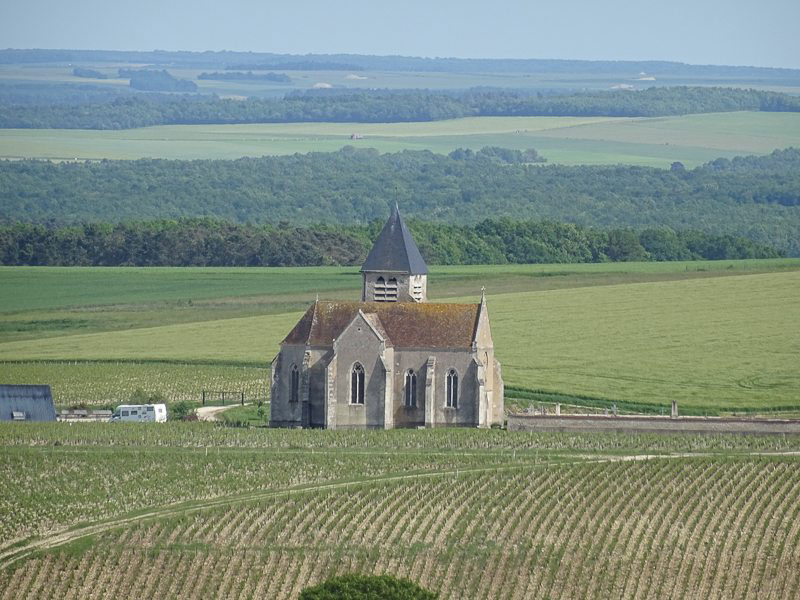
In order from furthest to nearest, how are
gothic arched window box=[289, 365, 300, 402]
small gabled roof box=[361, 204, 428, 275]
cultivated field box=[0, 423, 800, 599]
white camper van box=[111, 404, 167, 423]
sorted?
1. small gabled roof box=[361, 204, 428, 275]
2. white camper van box=[111, 404, 167, 423]
3. gothic arched window box=[289, 365, 300, 402]
4. cultivated field box=[0, 423, 800, 599]

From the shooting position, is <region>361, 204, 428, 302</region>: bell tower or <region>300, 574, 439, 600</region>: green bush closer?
<region>300, 574, 439, 600</region>: green bush

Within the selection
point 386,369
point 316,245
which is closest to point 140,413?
point 386,369

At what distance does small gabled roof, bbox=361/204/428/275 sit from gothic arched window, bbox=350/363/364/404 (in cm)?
425

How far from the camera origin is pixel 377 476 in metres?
60.5

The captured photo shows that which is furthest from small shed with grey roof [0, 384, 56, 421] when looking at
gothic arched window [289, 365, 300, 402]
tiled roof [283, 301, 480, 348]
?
tiled roof [283, 301, 480, 348]

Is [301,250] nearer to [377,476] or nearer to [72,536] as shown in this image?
[377,476]

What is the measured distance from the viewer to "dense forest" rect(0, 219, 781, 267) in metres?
126

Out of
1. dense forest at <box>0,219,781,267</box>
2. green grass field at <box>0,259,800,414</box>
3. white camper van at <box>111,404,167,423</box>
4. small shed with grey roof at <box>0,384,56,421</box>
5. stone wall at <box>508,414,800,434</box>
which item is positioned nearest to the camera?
stone wall at <box>508,414,800,434</box>

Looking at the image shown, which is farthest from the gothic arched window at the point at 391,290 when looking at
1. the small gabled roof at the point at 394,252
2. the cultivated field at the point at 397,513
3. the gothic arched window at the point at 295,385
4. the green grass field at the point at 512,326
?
the green grass field at the point at 512,326

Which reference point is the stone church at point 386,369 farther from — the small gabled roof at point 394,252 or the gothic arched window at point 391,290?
the small gabled roof at point 394,252

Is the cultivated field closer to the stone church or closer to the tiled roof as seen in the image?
the stone church

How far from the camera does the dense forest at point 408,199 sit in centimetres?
16762

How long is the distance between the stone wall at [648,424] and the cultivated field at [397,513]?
131 cm

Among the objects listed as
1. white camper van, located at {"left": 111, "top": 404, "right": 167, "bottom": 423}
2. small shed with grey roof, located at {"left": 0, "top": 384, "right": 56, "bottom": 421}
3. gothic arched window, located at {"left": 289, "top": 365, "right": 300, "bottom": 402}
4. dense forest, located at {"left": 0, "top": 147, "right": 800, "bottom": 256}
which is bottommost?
dense forest, located at {"left": 0, "top": 147, "right": 800, "bottom": 256}
